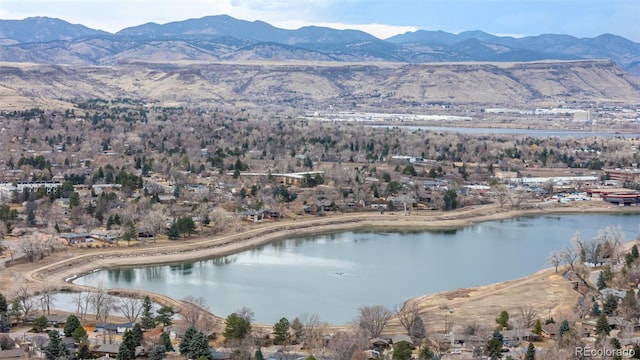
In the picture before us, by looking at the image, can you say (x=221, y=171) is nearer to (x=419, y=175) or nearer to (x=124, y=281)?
(x=419, y=175)

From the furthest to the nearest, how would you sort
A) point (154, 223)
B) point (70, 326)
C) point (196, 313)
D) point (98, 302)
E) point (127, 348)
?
point (154, 223)
point (98, 302)
point (196, 313)
point (70, 326)
point (127, 348)

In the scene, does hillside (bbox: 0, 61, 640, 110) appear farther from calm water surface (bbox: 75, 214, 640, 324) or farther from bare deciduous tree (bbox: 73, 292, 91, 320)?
bare deciduous tree (bbox: 73, 292, 91, 320)

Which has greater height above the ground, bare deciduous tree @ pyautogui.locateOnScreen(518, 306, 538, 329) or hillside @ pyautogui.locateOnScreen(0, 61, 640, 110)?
hillside @ pyautogui.locateOnScreen(0, 61, 640, 110)

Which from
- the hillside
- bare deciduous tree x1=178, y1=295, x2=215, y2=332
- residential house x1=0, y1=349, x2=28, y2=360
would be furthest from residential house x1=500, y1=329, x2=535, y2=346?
the hillside

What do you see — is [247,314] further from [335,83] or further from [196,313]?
[335,83]

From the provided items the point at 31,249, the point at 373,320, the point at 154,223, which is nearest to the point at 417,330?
the point at 373,320

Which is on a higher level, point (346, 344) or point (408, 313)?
point (346, 344)

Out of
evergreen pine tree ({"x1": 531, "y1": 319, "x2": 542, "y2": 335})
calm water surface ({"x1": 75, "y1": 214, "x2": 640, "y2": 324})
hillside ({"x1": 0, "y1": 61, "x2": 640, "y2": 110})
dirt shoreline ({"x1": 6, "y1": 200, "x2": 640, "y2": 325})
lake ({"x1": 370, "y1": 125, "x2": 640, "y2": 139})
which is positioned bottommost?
calm water surface ({"x1": 75, "y1": 214, "x2": 640, "y2": 324})
